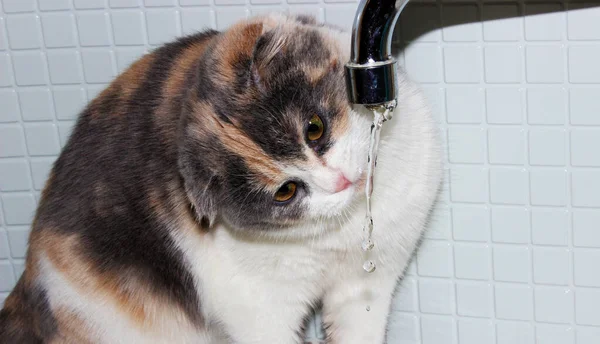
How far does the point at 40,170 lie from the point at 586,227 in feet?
4.03

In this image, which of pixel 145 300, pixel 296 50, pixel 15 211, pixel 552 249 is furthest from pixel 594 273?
pixel 15 211

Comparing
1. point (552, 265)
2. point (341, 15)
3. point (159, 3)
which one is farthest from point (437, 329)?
point (159, 3)

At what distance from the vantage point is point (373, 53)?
121 centimetres

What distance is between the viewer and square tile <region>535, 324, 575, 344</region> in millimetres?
1714

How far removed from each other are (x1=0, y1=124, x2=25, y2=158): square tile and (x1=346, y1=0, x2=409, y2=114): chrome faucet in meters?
0.99

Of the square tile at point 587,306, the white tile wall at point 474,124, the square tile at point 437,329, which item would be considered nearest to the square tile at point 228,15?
the white tile wall at point 474,124

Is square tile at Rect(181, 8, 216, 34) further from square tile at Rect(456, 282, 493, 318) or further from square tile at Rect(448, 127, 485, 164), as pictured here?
square tile at Rect(456, 282, 493, 318)

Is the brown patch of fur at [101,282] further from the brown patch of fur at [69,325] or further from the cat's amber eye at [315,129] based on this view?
the cat's amber eye at [315,129]

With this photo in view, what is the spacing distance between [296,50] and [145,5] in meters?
0.53

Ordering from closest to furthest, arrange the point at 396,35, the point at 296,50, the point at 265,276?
the point at 296,50 → the point at 265,276 → the point at 396,35

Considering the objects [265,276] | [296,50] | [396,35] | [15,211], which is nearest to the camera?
[296,50]

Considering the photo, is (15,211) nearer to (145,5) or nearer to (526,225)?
(145,5)

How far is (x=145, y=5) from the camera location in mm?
1758

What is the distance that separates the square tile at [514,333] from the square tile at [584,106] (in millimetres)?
463
